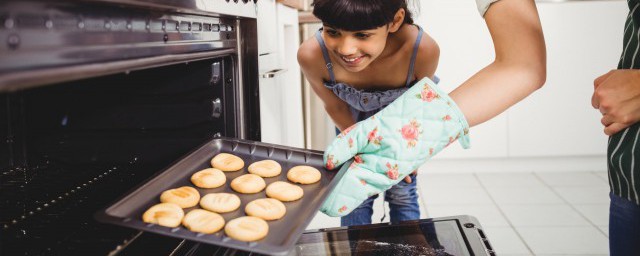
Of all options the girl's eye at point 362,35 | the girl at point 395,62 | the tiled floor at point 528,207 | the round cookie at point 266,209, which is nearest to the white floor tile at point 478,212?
the tiled floor at point 528,207

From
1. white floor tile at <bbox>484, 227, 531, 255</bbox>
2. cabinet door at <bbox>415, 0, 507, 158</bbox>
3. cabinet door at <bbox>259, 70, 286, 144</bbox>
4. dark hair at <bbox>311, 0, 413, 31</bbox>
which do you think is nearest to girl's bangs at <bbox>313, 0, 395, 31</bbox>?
dark hair at <bbox>311, 0, 413, 31</bbox>

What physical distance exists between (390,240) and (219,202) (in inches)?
A: 11.9

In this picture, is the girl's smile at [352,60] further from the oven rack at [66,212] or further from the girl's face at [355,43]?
the oven rack at [66,212]

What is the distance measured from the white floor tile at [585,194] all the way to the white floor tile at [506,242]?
57cm

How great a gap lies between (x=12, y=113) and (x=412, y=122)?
0.77 m

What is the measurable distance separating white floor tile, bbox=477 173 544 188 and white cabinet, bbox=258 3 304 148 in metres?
1.32

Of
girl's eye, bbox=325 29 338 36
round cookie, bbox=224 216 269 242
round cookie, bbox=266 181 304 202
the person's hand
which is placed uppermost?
girl's eye, bbox=325 29 338 36

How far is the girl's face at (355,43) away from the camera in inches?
47.9

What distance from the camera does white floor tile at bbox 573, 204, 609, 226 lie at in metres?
2.39

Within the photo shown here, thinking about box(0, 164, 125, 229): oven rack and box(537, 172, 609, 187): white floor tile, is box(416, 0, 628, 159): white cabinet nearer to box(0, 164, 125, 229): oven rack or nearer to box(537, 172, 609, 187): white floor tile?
box(537, 172, 609, 187): white floor tile

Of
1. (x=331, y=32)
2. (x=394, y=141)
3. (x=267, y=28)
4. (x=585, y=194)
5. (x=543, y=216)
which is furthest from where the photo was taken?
(x=585, y=194)

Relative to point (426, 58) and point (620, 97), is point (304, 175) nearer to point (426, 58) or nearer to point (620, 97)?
point (620, 97)

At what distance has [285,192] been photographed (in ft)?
2.80

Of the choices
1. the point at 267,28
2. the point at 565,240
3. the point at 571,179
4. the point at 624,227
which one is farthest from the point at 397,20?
the point at 571,179
